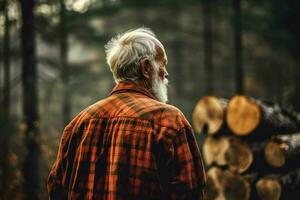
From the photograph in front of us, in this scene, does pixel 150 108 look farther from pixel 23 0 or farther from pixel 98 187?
pixel 23 0

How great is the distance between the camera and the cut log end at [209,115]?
21.0 ft

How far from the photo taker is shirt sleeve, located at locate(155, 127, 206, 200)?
2.75 meters

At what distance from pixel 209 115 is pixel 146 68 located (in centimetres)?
374

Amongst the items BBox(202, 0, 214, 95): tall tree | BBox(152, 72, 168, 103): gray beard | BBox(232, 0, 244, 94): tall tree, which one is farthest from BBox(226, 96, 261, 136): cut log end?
BBox(202, 0, 214, 95): tall tree

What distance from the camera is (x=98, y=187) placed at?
9.41 ft

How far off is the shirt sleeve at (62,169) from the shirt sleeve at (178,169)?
25.6 inches

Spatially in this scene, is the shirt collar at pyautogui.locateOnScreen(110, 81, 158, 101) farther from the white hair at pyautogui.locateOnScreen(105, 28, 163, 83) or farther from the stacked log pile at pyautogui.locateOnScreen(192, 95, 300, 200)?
the stacked log pile at pyautogui.locateOnScreen(192, 95, 300, 200)

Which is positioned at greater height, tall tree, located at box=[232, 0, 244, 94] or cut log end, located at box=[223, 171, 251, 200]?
tall tree, located at box=[232, 0, 244, 94]

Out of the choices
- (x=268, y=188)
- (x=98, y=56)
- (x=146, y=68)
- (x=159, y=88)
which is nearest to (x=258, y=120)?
(x=268, y=188)

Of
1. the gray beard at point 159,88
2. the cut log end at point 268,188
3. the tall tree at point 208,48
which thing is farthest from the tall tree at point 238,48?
the gray beard at point 159,88

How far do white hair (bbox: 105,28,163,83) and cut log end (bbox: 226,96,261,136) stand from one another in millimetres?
3275

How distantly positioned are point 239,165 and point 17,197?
14.0ft

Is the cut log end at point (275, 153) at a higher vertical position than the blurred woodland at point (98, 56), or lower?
lower

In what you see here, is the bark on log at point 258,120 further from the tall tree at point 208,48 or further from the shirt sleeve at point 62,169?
the tall tree at point 208,48
